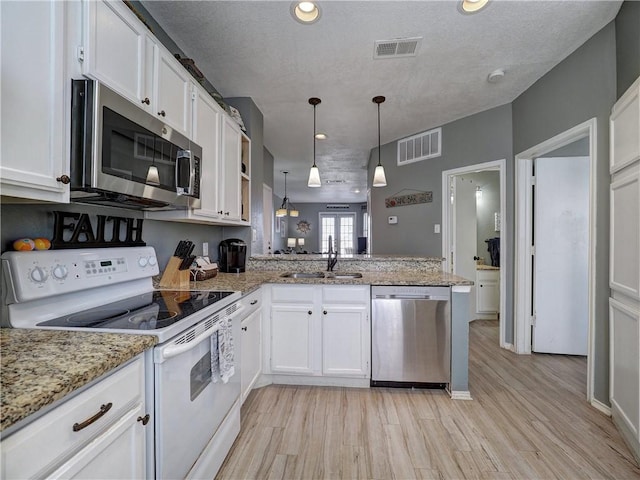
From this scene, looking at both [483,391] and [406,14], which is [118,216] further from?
[483,391]

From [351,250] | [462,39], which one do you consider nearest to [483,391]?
[462,39]

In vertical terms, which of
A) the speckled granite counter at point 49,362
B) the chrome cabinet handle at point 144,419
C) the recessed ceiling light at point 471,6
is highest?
the recessed ceiling light at point 471,6

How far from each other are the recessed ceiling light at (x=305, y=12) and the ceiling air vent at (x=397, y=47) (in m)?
0.52

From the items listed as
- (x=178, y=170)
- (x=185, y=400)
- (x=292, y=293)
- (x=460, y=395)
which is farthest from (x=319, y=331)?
(x=178, y=170)

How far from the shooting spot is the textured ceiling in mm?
1864

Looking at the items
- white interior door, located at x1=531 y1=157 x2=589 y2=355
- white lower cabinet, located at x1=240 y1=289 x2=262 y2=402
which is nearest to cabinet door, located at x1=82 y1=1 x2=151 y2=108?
white lower cabinet, located at x1=240 y1=289 x2=262 y2=402

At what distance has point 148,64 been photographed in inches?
57.4

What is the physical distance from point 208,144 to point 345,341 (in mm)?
1792

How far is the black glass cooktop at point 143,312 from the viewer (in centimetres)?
109

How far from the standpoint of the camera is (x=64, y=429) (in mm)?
694

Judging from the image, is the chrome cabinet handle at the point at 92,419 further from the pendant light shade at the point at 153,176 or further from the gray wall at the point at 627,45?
the gray wall at the point at 627,45

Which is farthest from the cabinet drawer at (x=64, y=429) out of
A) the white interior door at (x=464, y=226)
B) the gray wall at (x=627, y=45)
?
the white interior door at (x=464, y=226)

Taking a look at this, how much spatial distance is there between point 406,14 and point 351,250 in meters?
9.32

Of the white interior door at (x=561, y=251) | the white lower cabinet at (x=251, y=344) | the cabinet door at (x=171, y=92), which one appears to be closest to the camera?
the cabinet door at (x=171, y=92)
